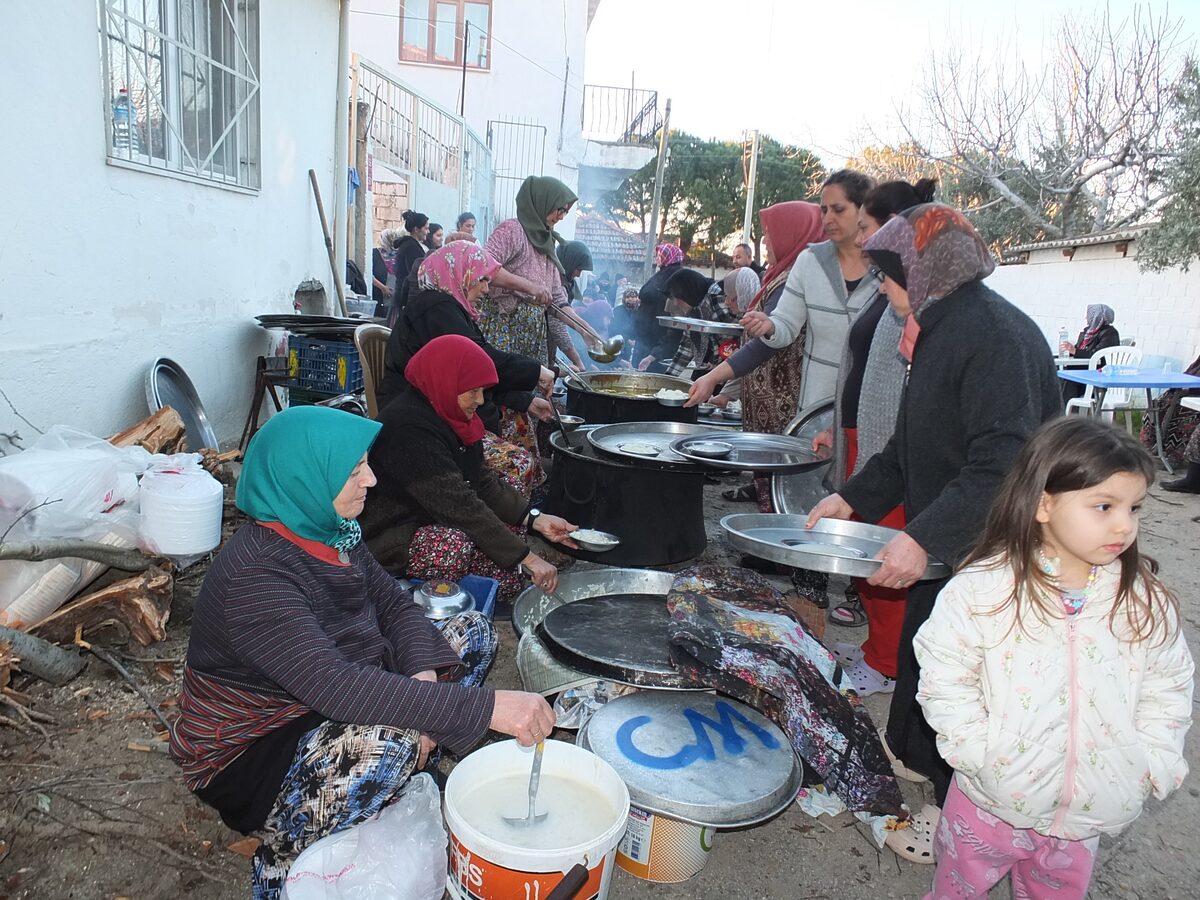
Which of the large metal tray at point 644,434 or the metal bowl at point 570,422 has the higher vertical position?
the large metal tray at point 644,434

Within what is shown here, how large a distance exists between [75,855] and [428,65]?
17506 millimetres

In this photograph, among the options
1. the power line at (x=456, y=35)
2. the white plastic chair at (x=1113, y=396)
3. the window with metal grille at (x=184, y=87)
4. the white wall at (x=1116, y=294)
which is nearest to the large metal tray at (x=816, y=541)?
the window with metal grille at (x=184, y=87)

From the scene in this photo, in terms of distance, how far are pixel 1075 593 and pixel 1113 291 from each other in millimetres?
13394

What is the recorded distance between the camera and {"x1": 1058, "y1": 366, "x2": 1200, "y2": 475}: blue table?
7750 mm

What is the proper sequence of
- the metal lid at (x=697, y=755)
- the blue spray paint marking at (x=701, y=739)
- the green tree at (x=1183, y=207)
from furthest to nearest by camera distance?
the green tree at (x=1183, y=207) → the blue spray paint marking at (x=701, y=739) → the metal lid at (x=697, y=755)

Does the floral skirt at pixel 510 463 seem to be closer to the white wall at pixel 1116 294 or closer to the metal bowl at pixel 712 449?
the metal bowl at pixel 712 449

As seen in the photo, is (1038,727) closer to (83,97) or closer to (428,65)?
(83,97)

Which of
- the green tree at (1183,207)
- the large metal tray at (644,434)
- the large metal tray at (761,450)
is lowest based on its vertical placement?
the large metal tray at (644,434)

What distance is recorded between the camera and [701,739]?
2246 millimetres

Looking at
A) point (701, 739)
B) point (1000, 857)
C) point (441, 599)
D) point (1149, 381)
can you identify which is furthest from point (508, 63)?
point (1000, 857)

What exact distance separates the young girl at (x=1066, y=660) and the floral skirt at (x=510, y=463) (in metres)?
2.47

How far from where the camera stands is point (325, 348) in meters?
5.23

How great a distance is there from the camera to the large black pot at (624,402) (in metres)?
4.61

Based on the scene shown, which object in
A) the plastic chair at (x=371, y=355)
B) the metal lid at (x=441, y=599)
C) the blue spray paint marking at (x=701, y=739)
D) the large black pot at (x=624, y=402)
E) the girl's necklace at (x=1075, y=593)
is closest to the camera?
the girl's necklace at (x=1075, y=593)
